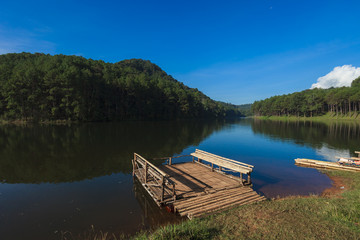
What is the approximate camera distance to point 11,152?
22344 mm

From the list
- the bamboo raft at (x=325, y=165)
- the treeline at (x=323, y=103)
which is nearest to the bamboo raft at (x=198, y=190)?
the bamboo raft at (x=325, y=165)

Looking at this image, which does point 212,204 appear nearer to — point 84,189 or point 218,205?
point 218,205

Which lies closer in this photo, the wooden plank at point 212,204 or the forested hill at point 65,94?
the wooden plank at point 212,204

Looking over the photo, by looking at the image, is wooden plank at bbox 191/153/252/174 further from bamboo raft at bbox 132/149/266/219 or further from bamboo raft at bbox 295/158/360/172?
bamboo raft at bbox 295/158/360/172

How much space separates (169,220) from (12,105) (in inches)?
3256

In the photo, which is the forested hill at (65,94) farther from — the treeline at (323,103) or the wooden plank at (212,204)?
the treeline at (323,103)

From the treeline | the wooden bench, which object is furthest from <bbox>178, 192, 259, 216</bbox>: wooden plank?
the treeline

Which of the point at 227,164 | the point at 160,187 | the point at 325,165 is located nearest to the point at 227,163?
the point at 227,164

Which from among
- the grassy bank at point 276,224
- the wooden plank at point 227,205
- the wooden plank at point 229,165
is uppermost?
the wooden plank at point 229,165

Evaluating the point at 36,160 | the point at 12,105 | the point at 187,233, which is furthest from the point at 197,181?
the point at 12,105

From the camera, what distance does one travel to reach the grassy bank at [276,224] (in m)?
6.02

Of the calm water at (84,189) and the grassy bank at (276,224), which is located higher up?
the grassy bank at (276,224)

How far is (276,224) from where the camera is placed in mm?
6832

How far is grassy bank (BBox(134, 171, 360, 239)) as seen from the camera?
6020mm
